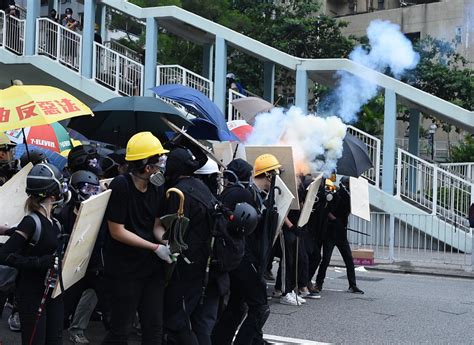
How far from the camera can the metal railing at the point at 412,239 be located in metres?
13.1

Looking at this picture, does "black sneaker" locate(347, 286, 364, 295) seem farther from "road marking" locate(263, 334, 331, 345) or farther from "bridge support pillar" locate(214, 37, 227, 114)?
"bridge support pillar" locate(214, 37, 227, 114)

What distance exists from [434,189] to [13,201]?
11.4 m

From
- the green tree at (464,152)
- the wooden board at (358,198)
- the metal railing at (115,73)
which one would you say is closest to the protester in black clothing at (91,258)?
the wooden board at (358,198)

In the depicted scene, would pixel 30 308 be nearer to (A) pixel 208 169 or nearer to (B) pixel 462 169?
(A) pixel 208 169

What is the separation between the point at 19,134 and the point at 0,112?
2862 millimetres

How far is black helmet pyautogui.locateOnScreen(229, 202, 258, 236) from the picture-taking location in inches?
178

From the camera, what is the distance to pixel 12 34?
1677 centimetres

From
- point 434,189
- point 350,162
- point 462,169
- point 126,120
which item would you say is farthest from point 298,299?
point 462,169

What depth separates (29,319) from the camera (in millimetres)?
4336

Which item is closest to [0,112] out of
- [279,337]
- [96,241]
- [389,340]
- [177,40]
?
[96,241]

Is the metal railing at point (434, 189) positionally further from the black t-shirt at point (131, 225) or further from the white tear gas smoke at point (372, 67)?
the black t-shirt at point (131, 225)

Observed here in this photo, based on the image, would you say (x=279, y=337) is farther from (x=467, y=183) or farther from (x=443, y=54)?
(x=443, y=54)

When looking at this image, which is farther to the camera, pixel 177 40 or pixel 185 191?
pixel 177 40

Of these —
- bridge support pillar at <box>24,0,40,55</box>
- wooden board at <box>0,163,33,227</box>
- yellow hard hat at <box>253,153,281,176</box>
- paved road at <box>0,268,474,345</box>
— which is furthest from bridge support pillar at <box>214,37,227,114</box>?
wooden board at <box>0,163,33,227</box>
